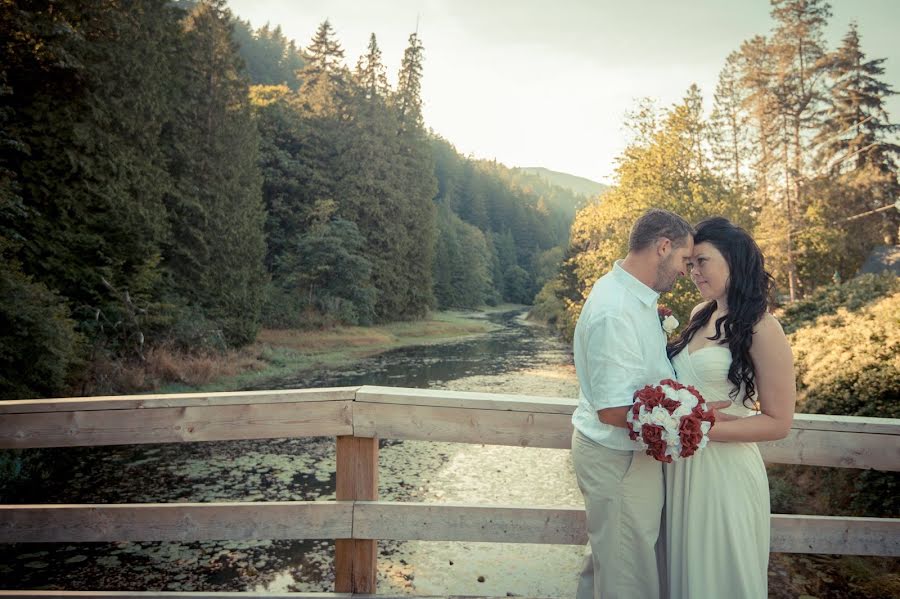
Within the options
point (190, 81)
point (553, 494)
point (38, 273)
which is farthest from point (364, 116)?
point (553, 494)

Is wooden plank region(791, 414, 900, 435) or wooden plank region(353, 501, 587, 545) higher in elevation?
wooden plank region(791, 414, 900, 435)

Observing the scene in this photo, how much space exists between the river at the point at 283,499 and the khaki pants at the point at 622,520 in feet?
11.6

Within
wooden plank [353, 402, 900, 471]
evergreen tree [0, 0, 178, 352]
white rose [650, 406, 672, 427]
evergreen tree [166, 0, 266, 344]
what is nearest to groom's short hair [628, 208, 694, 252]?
white rose [650, 406, 672, 427]

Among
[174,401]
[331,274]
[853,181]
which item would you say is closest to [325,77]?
[331,274]

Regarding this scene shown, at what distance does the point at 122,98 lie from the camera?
17844 millimetres

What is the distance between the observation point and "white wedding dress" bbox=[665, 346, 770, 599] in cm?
232

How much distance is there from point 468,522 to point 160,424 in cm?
145

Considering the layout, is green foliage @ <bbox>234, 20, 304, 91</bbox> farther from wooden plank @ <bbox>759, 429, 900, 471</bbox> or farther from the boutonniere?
wooden plank @ <bbox>759, 429, 900, 471</bbox>

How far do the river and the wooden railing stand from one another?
3.14m

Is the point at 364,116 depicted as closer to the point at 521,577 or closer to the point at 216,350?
the point at 216,350

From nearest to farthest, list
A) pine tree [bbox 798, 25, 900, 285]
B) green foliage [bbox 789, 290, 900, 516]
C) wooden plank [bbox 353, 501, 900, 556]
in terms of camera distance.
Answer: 1. wooden plank [bbox 353, 501, 900, 556]
2. green foliage [bbox 789, 290, 900, 516]
3. pine tree [bbox 798, 25, 900, 285]

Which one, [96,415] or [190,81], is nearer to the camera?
[96,415]

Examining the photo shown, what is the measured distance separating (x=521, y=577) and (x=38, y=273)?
15.6 meters

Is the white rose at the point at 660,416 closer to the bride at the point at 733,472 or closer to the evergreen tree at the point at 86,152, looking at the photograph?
the bride at the point at 733,472
